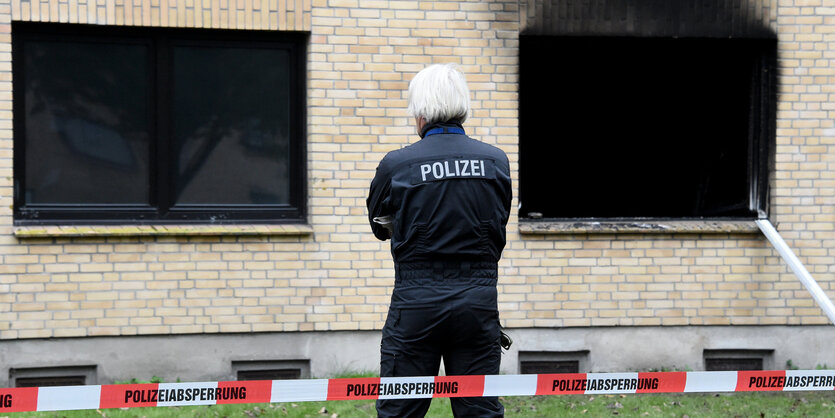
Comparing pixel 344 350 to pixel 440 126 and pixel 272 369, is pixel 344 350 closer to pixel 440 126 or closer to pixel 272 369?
pixel 272 369

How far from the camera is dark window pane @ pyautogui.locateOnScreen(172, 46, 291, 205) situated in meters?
7.15

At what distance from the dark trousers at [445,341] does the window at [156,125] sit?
3.77 meters

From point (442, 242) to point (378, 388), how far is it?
0.78 meters

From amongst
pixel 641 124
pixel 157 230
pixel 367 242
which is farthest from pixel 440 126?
pixel 641 124

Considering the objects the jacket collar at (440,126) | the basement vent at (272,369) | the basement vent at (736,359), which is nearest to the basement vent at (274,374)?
the basement vent at (272,369)

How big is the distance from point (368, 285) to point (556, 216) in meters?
1.65

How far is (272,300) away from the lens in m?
7.12

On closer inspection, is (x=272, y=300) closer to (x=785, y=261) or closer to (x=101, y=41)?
(x=101, y=41)

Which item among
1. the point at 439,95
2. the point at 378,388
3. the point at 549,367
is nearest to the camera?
the point at 439,95

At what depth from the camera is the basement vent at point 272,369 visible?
7199mm

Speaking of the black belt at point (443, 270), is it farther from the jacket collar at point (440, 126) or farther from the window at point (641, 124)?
the window at point (641, 124)

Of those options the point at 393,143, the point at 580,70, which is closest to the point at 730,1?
the point at 580,70

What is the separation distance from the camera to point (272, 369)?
724 centimetres

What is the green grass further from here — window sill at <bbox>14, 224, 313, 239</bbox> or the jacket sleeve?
the jacket sleeve
